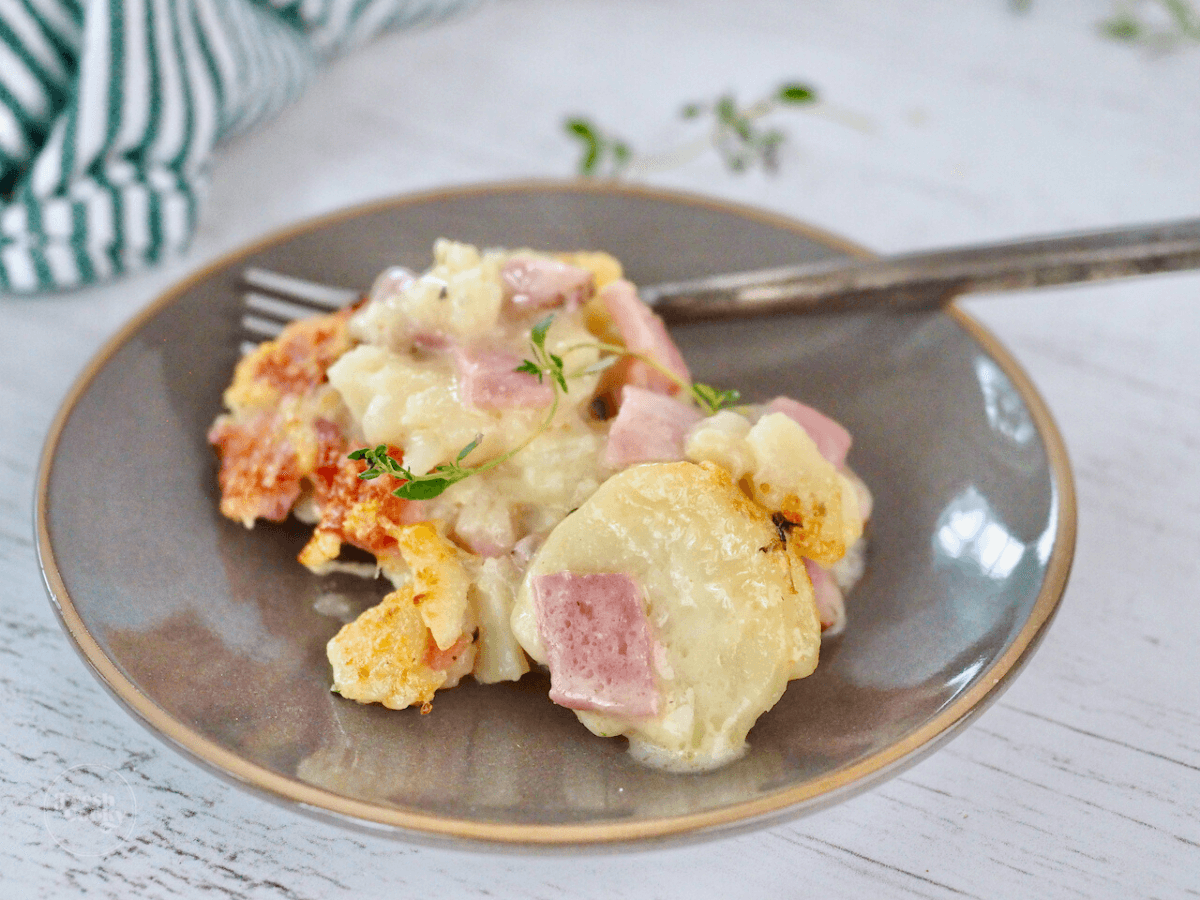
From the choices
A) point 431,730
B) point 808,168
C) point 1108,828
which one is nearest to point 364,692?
point 431,730

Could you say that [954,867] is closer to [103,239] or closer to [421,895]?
[421,895]

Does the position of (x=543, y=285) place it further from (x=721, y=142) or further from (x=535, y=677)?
(x=721, y=142)

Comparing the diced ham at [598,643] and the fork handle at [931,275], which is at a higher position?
the fork handle at [931,275]

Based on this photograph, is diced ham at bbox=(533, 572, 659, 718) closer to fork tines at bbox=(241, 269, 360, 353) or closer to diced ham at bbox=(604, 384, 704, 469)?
diced ham at bbox=(604, 384, 704, 469)

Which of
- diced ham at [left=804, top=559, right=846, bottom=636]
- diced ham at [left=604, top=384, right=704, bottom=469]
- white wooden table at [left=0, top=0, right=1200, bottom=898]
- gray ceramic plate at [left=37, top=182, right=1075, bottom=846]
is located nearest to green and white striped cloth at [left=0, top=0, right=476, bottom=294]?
white wooden table at [left=0, top=0, right=1200, bottom=898]

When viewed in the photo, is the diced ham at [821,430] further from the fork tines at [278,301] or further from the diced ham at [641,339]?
the fork tines at [278,301]

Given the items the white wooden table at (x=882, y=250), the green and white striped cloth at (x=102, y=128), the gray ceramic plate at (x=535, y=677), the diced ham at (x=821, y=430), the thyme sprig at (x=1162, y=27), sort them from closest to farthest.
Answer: the gray ceramic plate at (x=535, y=677), the white wooden table at (x=882, y=250), the diced ham at (x=821, y=430), the green and white striped cloth at (x=102, y=128), the thyme sprig at (x=1162, y=27)

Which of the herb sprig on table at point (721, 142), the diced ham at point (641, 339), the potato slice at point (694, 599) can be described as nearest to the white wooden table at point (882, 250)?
the herb sprig on table at point (721, 142)

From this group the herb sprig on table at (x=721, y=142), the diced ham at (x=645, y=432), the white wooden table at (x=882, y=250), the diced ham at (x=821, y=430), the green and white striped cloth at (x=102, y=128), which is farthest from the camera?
the herb sprig on table at (x=721, y=142)
